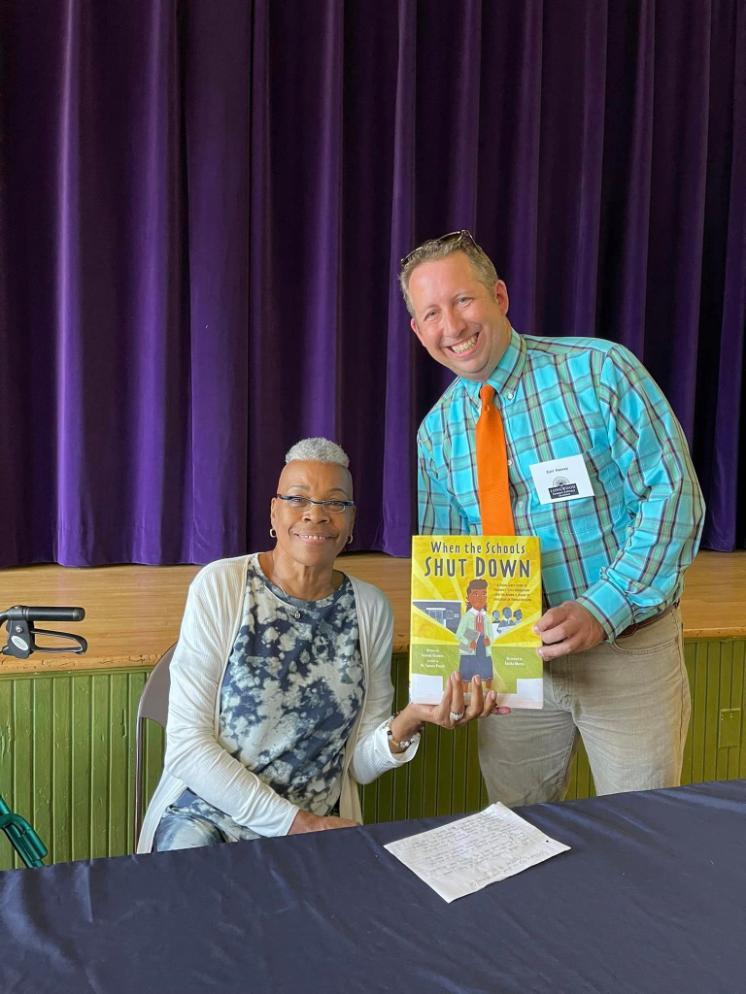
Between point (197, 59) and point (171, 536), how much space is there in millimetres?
2020

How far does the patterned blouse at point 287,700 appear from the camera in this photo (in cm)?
154

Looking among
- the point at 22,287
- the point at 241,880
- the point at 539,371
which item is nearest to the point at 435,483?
the point at 539,371

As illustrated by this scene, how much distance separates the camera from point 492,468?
64.2 inches

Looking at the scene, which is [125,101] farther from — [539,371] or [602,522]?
[602,522]

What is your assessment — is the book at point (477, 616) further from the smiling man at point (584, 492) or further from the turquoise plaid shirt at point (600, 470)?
the turquoise plaid shirt at point (600, 470)

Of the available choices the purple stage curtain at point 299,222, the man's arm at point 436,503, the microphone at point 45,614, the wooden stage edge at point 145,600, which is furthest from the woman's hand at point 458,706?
the purple stage curtain at point 299,222

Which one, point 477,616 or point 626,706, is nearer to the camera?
point 477,616

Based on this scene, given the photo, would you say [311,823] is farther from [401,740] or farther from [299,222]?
[299,222]

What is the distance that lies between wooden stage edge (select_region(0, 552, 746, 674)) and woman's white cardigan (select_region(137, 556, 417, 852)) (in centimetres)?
46

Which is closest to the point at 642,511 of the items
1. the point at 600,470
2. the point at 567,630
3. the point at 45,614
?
the point at 600,470

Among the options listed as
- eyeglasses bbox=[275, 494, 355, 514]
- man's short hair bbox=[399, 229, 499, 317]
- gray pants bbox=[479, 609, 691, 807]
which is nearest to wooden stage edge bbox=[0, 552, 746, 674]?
gray pants bbox=[479, 609, 691, 807]

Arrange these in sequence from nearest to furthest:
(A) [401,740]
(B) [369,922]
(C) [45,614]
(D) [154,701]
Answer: (B) [369,922] < (C) [45,614] < (A) [401,740] < (D) [154,701]

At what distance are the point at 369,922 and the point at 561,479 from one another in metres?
0.93

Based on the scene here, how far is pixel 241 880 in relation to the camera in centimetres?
98
